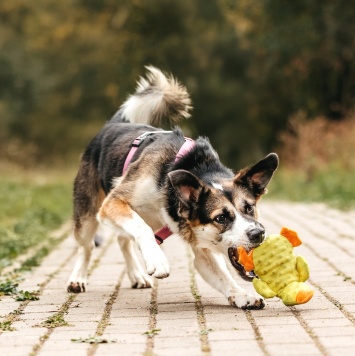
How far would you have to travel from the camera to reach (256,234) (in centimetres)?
489

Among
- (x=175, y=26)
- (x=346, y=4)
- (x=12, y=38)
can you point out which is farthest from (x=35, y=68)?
(x=346, y=4)

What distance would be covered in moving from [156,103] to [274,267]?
2391 mm

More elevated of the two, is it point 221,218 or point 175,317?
point 221,218

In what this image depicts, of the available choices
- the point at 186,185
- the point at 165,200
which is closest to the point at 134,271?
the point at 165,200

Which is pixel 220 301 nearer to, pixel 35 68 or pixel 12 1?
pixel 35 68

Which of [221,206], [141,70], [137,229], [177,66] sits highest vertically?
[177,66]

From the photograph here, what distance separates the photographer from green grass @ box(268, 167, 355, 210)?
43.6 feet

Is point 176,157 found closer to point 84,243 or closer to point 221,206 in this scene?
point 221,206

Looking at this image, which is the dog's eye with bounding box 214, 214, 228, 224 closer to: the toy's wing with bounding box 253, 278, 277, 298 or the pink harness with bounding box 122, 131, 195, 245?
the toy's wing with bounding box 253, 278, 277, 298

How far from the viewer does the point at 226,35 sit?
1323 inches

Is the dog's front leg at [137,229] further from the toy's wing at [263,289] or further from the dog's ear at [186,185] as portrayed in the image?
the toy's wing at [263,289]

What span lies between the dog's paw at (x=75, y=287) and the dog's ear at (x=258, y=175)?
5.82 feet

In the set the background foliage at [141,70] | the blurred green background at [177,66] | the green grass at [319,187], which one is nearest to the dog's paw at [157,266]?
the green grass at [319,187]

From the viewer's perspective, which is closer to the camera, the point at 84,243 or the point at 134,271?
the point at 134,271
